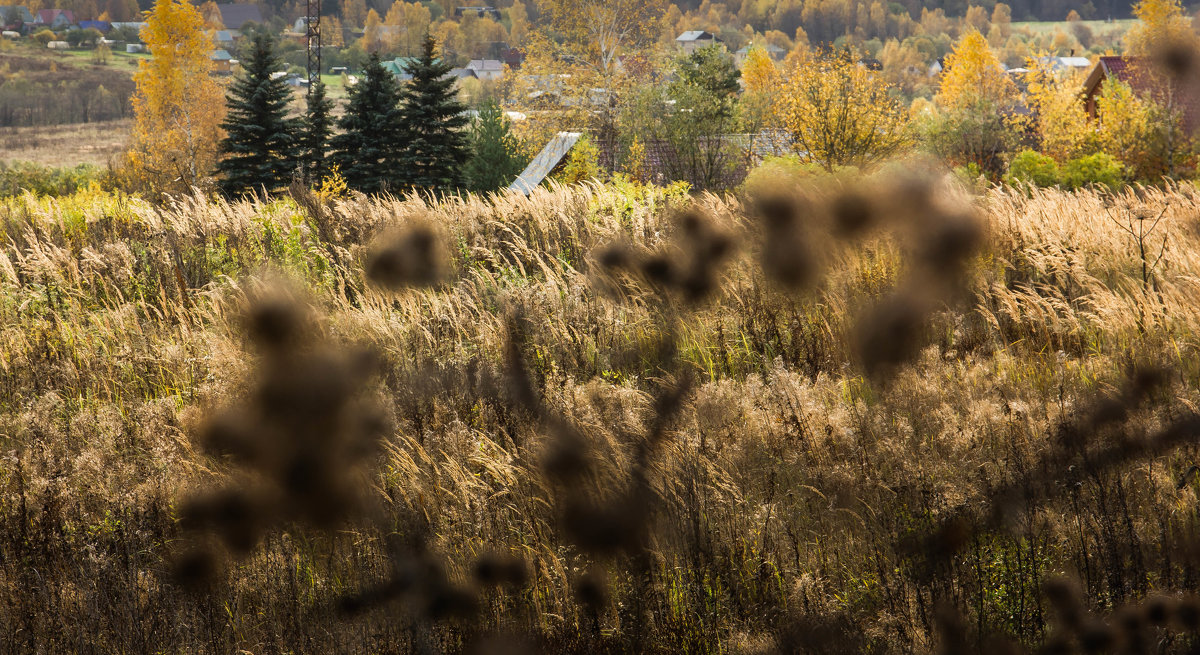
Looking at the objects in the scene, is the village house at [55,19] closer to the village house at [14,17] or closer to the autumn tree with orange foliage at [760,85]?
the village house at [14,17]

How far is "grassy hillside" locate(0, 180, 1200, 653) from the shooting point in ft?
8.56

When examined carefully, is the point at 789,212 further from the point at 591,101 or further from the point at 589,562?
the point at 591,101

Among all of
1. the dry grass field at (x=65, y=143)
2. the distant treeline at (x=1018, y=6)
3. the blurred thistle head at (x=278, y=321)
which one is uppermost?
the distant treeline at (x=1018, y=6)

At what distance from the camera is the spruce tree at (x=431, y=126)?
2327 cm

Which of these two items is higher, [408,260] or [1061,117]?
[408,260]

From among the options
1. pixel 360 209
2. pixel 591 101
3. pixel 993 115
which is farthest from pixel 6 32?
pixel 360 209

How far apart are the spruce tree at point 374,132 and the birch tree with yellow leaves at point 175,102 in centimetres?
1115

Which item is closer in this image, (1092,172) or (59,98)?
(1092,172)

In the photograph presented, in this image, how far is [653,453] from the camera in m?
3.05

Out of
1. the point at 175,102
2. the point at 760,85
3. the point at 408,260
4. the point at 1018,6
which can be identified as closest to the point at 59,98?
the point at 175,102

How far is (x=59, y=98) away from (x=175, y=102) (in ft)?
160

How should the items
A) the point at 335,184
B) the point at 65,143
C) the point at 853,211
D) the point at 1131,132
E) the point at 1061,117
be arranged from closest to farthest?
the point at 853,211 < the point at 1131,132 < the point at 335,184 < the point at 1061,117 < the point at 65,143

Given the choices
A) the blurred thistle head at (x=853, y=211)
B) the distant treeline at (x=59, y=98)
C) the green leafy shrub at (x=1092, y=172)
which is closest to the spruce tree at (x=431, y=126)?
the green leafy shrub at (x=1092, y=172)

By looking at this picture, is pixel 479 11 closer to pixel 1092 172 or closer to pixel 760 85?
pixel 760 85
